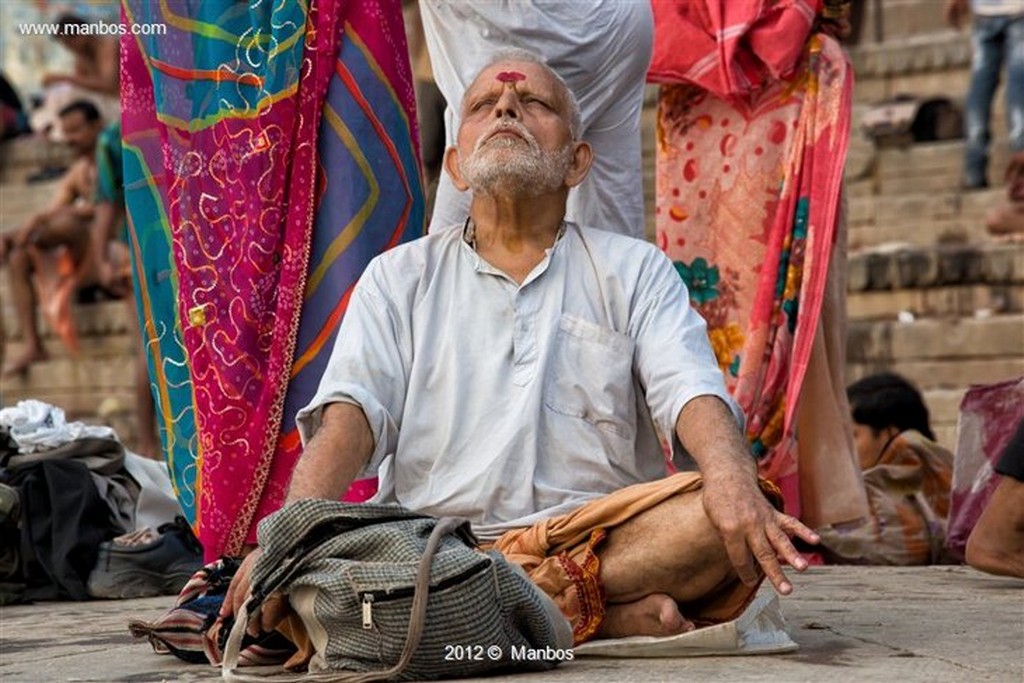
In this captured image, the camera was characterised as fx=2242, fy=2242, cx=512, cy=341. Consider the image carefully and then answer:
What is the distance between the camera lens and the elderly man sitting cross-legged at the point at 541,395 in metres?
4.00

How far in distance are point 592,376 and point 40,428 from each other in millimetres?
2714

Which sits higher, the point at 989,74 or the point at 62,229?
the point at 989,74

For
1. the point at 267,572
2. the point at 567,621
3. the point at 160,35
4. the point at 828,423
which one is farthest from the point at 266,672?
the point at 828,423

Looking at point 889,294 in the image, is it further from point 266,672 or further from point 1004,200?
point 266,672

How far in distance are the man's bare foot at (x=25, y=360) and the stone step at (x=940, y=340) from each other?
6.85 m

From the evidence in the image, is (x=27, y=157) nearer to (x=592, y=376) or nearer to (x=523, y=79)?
(x=523, y=79)

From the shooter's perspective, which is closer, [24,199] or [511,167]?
[511,167]

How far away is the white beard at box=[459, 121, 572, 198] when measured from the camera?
169 inches

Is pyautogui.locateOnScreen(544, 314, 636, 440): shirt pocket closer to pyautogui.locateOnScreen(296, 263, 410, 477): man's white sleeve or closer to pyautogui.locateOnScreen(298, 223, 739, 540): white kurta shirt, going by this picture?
pyautogui.locateOnScreen(298, 223, 739, 540): white kurta shirt

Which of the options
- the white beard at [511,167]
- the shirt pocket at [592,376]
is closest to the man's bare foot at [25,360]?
the white beard at [511,167]

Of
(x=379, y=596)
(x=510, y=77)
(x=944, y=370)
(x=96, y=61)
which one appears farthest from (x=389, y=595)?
(x=96, y=61)

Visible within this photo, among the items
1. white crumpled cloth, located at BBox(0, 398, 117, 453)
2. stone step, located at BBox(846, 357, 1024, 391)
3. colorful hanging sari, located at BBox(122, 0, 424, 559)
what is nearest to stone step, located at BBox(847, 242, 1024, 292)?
stone step, located at BBox(846, 357, 1024, 391)

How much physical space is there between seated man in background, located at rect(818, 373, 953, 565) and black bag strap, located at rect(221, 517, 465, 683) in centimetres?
289

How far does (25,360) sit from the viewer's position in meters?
15.4
